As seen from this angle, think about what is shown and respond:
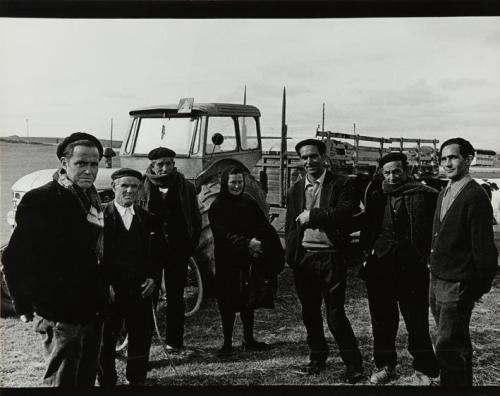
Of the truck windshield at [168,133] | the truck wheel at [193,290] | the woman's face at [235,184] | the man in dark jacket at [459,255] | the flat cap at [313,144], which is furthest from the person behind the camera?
the truck windshield at [168,133]

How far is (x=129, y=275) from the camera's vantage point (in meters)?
3.45

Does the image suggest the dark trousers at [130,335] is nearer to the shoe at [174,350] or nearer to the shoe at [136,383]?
the shoe at [136,383]

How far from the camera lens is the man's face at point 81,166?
116 inches

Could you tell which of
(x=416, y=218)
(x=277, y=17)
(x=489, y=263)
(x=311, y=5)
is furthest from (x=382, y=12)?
(x=489, y=263)

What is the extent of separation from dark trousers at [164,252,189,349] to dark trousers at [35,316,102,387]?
53.0 inches

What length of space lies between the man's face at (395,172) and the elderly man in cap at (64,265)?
6.98ft

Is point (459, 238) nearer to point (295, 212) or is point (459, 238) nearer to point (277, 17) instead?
point (295, 212)

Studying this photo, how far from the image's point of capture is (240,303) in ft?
13.8

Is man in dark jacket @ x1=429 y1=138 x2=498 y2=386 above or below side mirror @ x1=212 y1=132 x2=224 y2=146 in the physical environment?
below

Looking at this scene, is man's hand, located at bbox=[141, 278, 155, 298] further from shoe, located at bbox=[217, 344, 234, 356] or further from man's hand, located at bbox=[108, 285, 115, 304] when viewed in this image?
shoe, located at bbox=[217, 344, 234, 356]

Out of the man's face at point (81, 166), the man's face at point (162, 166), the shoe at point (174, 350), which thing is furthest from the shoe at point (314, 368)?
the man's face at point (81, 166)

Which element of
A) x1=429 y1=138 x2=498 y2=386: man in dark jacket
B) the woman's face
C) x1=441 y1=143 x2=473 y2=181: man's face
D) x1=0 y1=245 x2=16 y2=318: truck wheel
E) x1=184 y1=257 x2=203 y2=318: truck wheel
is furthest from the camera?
x1=184 y1=257 x2=203 y2=318: truck wheel

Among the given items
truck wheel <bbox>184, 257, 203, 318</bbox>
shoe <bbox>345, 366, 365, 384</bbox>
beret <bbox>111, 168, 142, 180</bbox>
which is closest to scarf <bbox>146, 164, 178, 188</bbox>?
beret <bbox>111, 168, 142, 180</bbox>

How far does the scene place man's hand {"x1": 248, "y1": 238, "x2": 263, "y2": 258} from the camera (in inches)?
163
